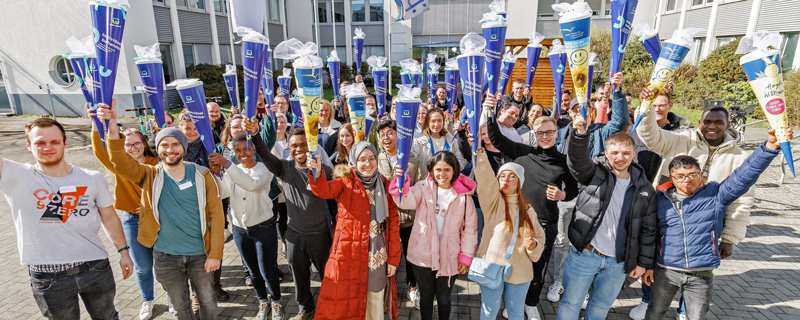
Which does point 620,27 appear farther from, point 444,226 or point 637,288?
point 637,288

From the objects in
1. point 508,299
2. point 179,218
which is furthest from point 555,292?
point 179,218

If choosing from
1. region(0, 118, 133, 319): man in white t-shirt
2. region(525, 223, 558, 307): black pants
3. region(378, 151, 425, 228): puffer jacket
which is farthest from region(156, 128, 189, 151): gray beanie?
region(525, 223, 558, 307): black pants

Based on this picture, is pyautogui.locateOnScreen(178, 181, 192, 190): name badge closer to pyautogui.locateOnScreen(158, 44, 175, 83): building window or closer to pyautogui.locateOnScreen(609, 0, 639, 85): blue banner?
pyautogui.locateOnScreen(609, 0, 639, 85): blue banner

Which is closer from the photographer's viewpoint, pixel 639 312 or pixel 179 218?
pixel 179 218

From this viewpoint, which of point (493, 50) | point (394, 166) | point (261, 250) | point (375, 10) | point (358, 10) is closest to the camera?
point (493, 50)

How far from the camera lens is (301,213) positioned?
11.8ft

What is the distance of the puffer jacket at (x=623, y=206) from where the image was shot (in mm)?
3092

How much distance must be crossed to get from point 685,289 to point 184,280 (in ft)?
13.9

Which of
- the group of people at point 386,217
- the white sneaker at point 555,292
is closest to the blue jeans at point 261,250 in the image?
the group of people at point 386,217

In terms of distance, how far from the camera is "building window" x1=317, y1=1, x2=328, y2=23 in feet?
85.8

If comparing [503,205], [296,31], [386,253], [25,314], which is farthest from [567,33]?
[296,31]

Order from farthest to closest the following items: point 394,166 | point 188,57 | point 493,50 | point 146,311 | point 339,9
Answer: point 339,9 < point 188,57 < point 146,311 < point 394,166 < point 493,50

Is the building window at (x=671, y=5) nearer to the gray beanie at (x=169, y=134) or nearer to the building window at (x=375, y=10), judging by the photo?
the building window at (x=375, y=10)

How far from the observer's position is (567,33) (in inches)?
138
